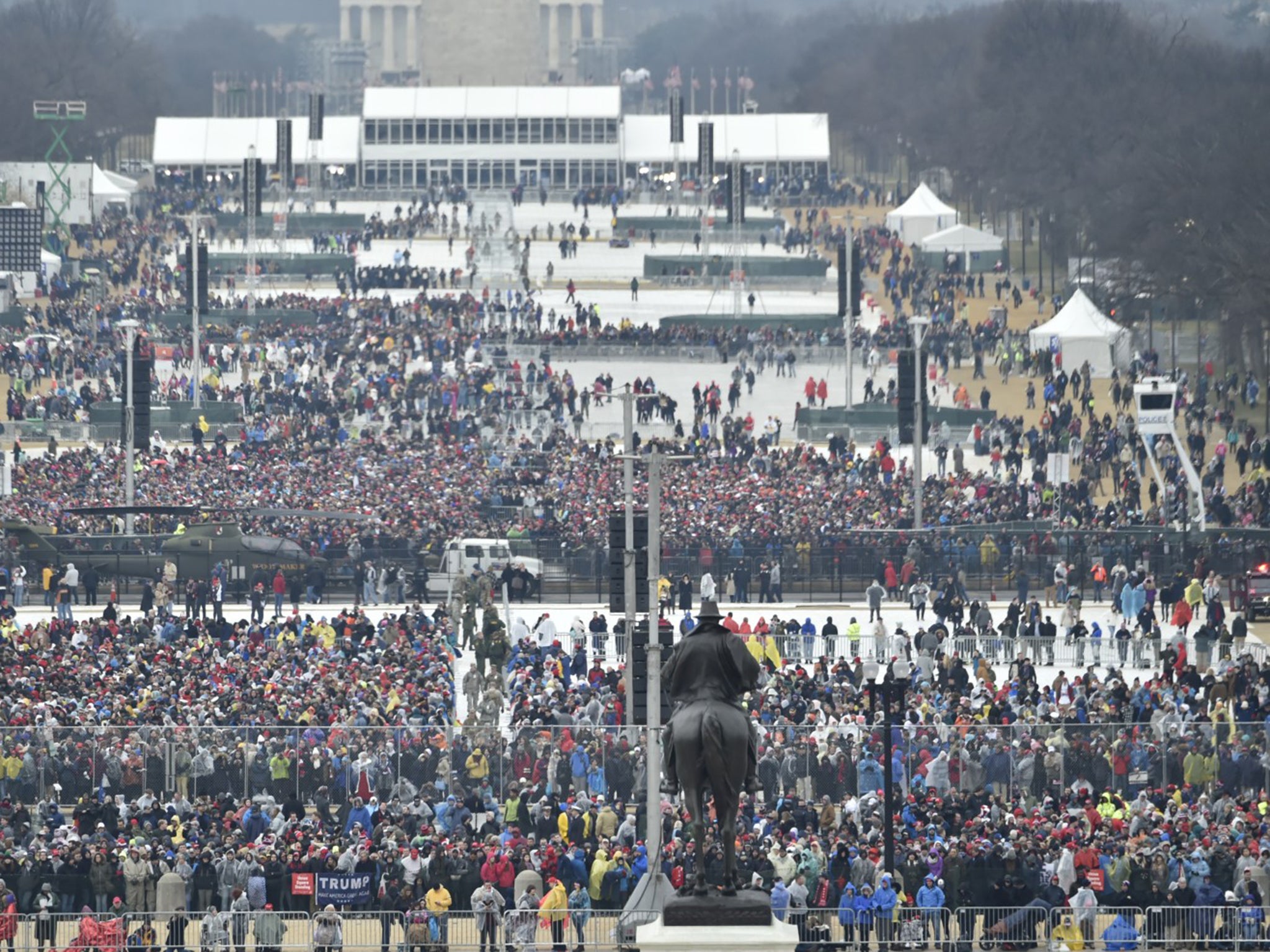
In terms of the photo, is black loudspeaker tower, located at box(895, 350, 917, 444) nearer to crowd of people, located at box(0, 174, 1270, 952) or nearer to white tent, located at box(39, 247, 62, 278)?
crowd of people, located at box(0, 174, 1270, 952)

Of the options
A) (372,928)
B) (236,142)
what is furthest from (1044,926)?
(236,142)

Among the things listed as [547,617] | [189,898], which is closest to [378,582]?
A: [547,617]

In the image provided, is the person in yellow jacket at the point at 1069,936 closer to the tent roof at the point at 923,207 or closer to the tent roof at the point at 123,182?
the tent roof at the point at 923,207

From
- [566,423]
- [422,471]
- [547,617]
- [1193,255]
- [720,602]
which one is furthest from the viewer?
[1193,255]

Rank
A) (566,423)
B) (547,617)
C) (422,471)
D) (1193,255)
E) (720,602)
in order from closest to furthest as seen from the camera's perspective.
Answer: (547,617) → (720,602) → (422,471) → (566,423) → (1193,255)

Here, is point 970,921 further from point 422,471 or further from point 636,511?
point 422,471
